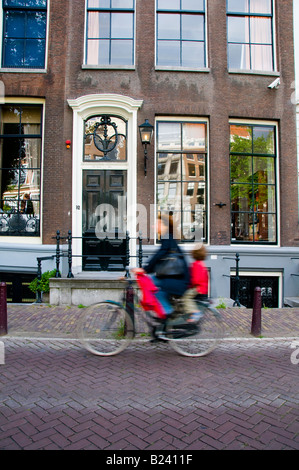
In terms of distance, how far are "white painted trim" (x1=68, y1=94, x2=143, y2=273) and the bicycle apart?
15.1ft

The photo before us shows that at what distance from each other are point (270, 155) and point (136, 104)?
4.46 meters

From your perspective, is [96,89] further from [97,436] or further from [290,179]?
[97,436]

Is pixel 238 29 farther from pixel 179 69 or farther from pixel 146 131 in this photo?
pixel 146 131

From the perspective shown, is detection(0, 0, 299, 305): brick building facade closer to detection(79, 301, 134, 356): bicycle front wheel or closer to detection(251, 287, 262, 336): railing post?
detection(251, 287, 262, 336): railing post

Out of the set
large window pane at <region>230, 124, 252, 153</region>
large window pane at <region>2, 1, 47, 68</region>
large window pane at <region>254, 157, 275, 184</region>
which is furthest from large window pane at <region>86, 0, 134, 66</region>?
large window pane at <region>254, 157, 275, 184</region>

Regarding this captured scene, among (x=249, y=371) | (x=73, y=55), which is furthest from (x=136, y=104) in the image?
(x=249, y=371)

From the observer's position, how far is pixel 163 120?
937 centimetres

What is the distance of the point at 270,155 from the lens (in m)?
9.75

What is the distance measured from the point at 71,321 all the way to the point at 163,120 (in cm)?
643

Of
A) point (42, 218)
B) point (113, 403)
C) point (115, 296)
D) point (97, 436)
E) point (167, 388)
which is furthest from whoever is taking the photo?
point (42, 218)

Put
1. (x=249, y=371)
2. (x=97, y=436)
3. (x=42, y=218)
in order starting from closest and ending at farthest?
1. (x=97, y=436)
2. (x=249, y=371)
3. (x=42, y=218)

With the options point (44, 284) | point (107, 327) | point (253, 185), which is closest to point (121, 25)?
point (253, 185)

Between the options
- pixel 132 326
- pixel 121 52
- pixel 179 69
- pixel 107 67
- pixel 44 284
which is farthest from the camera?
pixel 121 52
